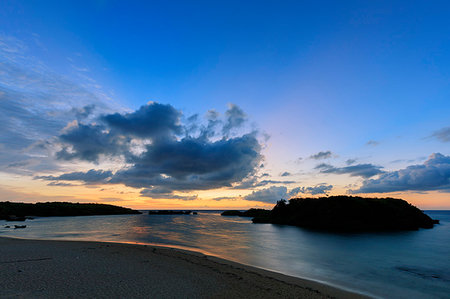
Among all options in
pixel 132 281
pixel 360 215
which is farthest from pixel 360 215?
pixel 132 281

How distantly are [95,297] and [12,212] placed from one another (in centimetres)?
14979

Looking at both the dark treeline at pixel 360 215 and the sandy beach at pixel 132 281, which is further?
the dark treeline at pixel 360 215

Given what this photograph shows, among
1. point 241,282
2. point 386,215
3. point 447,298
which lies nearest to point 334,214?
point 386,215

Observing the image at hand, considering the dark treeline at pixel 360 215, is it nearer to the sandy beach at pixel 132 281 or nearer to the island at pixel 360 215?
the island at pixel 360 215

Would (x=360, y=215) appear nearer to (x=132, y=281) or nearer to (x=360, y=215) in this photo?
(x=360, y=215)

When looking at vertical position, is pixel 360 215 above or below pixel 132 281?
above

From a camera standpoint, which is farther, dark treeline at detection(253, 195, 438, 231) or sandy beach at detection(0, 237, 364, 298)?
dark treeline at detection(253, 195, 438, 231)

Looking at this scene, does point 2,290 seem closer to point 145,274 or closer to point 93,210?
point 145,274

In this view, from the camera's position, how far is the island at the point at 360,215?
213 ft

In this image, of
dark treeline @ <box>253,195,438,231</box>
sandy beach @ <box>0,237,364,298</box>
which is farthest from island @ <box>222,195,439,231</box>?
sandy beach @ <box>0,237,364,298</box>

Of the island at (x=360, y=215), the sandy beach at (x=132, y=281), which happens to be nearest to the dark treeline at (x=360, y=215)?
the island at (x=360, y=215)

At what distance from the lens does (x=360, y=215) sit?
214ft

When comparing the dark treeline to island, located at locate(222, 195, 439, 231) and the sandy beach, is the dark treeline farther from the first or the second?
the sandy beach

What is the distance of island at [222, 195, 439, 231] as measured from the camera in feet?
213
